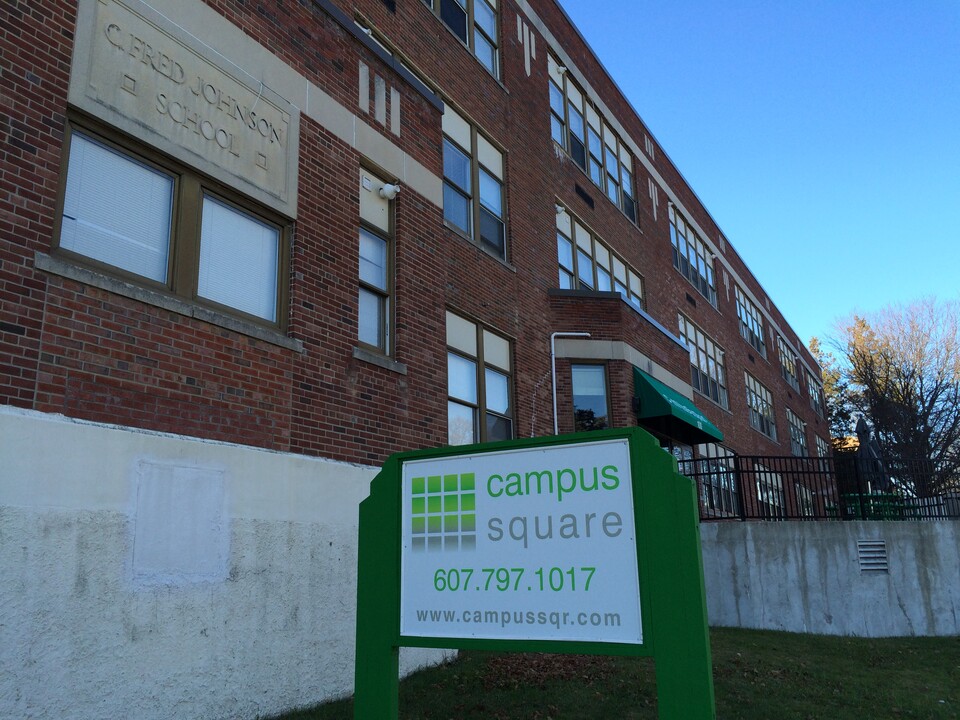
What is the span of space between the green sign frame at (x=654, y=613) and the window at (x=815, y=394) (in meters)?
42.8

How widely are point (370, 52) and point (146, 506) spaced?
627cm

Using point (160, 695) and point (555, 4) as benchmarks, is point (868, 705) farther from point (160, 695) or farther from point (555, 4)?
point (555, 4)

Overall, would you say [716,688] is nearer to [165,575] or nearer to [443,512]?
[443,512]

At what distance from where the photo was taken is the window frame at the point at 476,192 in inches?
495

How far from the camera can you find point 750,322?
33.5 m

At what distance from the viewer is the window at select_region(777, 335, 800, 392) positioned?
126 ft

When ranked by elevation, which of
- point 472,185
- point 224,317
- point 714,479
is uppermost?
point 472,185

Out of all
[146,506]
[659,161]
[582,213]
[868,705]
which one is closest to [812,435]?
[659,161]

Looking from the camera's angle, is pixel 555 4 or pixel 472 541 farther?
pixel 555 4

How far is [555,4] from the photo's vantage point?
18234 mm

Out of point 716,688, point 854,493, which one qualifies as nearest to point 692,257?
point 854,493

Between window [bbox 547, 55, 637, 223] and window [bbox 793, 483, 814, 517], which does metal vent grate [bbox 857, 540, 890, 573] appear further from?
window [bbox 547, 55, 637, 223]

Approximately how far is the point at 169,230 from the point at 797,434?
35450 mm

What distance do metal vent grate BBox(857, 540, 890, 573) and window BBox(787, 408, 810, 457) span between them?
23.4m
